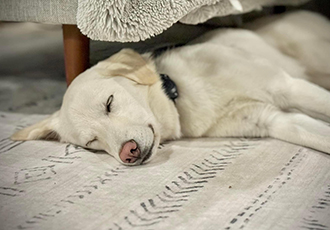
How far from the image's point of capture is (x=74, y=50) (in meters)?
1.82

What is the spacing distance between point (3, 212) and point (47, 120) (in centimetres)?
66

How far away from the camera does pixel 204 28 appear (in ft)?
7.41

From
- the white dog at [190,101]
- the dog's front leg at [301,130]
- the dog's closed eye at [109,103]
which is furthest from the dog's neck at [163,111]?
the dog's front leg at [301,130]

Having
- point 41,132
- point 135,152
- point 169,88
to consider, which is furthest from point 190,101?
point 41,132

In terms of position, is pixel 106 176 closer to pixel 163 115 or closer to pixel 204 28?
pixel 163 115

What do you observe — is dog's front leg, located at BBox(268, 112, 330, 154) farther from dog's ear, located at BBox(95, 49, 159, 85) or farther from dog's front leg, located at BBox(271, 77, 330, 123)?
dog's ear, located at BBox(95, 49, 159, 85)

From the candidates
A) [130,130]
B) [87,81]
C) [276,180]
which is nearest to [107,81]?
[87,81]

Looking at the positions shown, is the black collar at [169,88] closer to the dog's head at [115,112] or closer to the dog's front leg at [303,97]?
the dog's head at [115,112]

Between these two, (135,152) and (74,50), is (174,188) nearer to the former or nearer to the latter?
(135,152)

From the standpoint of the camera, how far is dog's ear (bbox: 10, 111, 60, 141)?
1.73m

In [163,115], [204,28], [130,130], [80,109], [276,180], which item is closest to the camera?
[276,180]

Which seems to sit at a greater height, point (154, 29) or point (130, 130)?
point (154, 29)

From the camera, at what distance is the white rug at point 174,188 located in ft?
3.51

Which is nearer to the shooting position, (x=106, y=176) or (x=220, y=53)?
(x=106, y=176)
